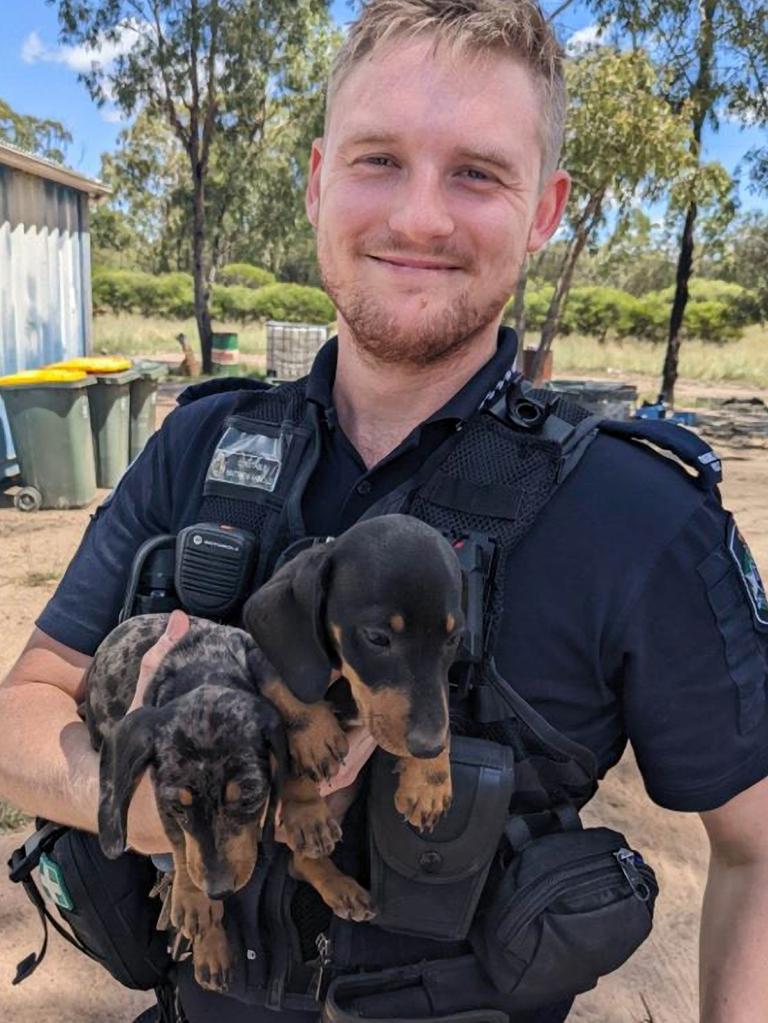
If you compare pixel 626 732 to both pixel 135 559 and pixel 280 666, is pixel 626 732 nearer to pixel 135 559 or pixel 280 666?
pixel 280 666

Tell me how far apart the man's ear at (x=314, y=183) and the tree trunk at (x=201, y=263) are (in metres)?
21.0

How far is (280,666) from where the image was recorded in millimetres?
1581

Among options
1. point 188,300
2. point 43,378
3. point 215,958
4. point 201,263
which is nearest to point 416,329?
point 215,958

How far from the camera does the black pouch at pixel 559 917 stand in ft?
5.42

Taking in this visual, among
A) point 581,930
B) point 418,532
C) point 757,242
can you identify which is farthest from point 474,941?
point 757,242

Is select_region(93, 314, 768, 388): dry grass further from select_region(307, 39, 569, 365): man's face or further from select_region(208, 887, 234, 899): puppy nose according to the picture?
select_region(208, 887, 234, 899): puppy nose

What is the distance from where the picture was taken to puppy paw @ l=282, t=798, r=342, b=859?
1620mm

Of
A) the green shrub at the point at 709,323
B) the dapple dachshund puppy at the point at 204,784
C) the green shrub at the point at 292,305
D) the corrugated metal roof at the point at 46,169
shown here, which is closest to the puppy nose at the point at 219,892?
the dapple dachshund puppy at the point at 204,784

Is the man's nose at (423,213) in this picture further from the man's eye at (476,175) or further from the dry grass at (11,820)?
the dry grass at (11,820)

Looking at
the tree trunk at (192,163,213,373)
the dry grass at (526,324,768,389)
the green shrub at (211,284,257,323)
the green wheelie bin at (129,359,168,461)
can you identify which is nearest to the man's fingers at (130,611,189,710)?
the green wheelie bin at (129,359,168,461)

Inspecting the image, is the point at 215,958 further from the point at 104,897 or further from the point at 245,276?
the point at 245,276

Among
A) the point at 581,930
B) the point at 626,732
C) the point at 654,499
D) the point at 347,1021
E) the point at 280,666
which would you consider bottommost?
the point at 347,1021

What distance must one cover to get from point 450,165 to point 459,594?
3.15 feet

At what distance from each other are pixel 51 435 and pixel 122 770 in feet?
27.9
